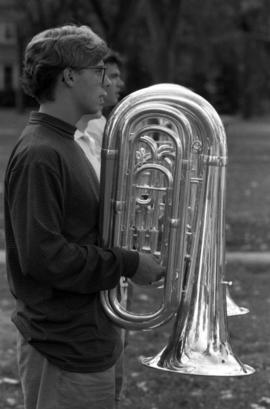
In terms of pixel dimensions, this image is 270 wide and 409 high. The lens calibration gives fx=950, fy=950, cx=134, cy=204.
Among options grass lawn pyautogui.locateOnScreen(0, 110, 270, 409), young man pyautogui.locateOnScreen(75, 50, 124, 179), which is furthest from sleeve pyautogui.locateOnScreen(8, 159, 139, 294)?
grass lawn pyautogui.locateOnScreen(0, 110, 270, 409)

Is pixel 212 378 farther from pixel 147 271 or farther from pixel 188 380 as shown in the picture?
pixel 147 271

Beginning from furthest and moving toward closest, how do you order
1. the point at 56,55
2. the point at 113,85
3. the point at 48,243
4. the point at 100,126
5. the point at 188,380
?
the point at 188,380
the point at 100,126
the point at 113,85
the point at 56,55
the point at 48,243

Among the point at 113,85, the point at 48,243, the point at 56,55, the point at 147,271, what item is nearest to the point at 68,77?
the point at 56,55

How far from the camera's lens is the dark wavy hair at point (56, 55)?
2805 millimetres

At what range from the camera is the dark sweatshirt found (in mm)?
2705

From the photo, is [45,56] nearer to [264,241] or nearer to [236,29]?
[264,241]

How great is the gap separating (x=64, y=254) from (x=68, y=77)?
0.53 meters

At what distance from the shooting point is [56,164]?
8.95 ft

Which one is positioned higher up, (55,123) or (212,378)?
(55,123)

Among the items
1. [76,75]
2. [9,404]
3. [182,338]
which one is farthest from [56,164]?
[9,404]

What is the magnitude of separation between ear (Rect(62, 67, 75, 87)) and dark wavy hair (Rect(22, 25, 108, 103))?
0.01 m

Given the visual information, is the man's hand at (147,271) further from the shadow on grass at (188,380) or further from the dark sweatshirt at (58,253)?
the shadow on grass at (188,380)

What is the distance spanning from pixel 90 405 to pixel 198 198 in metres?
0.73

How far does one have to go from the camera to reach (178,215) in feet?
9.66
